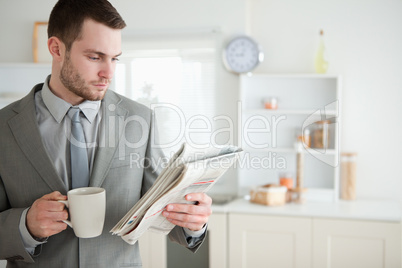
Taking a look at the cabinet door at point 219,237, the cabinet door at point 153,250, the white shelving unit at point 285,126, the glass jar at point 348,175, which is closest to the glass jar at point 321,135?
the white shelving unit at point 285,126

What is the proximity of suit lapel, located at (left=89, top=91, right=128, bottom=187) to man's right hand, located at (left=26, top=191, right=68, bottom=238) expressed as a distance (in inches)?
6.4

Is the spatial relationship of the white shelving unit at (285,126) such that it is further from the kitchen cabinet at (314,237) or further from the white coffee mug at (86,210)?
the white coffee mug at (86,210)

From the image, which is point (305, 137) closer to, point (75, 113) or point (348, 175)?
point (348, 175)

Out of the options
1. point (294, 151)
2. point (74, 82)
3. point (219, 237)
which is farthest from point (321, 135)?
point (74, 82)

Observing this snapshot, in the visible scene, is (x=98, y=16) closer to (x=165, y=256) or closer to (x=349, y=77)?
(x=165, y=256)

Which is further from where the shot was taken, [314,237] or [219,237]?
[219,237]

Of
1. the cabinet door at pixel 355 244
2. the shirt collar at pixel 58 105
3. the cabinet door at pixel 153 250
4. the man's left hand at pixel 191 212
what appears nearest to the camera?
the man's left hand at pixel 191 212

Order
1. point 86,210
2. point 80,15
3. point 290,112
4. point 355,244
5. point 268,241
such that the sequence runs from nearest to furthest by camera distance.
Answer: point 86,210, point 80,15, point 355,244, point 268,241, point 290,112

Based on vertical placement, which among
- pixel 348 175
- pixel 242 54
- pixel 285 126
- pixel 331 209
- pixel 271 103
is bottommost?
pixel 331 209

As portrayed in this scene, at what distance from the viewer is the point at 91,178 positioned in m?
1.11

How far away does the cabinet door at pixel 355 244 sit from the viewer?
8.07 ft

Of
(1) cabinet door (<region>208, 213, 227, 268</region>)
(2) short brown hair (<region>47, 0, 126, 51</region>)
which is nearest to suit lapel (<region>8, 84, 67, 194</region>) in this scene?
(2) short brown hair (<region>47, 0, 126, 51</region>)

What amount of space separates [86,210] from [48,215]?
0.29ft

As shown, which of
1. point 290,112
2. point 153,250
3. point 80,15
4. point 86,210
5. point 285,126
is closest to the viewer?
point 86,210
